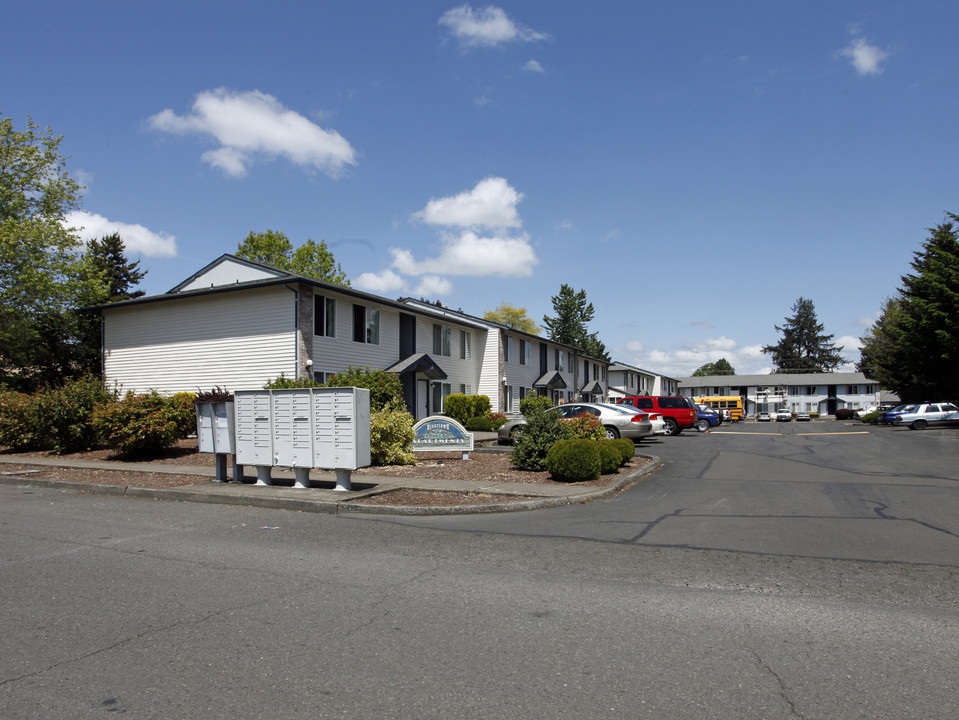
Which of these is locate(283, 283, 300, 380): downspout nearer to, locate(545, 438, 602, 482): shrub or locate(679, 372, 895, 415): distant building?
locate(545, 438, 602, 482): shrub

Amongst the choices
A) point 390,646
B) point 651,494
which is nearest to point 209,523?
point 390,646

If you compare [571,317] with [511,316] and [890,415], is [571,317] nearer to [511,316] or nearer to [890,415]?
[511,316]

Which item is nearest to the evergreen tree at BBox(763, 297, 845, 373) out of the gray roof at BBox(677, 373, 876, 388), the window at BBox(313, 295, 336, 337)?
the gray roof at BBox(677, 373, 876, 388)

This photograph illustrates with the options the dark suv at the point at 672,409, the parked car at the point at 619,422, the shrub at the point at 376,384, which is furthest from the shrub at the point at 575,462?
the dark suv at the point at 672,409

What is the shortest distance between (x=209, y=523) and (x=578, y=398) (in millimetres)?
46623

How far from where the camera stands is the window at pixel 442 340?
32.2 metres

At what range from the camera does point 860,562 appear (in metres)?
6.82

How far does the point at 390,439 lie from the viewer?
1538 centimetres

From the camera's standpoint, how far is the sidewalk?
10273mm

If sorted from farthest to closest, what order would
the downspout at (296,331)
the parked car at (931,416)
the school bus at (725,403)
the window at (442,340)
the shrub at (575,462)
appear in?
the school bus at (725,403) < the parked car at (931,416) < the window at (442,340) < the downspout at (296,331) < the shrub at (575,462)

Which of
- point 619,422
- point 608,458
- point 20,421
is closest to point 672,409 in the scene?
point 619,422

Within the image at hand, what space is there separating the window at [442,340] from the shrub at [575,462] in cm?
1947

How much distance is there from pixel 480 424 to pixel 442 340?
474cm

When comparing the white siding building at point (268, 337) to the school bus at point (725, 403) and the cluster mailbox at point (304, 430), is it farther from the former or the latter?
the school bus at point (725, 403)
